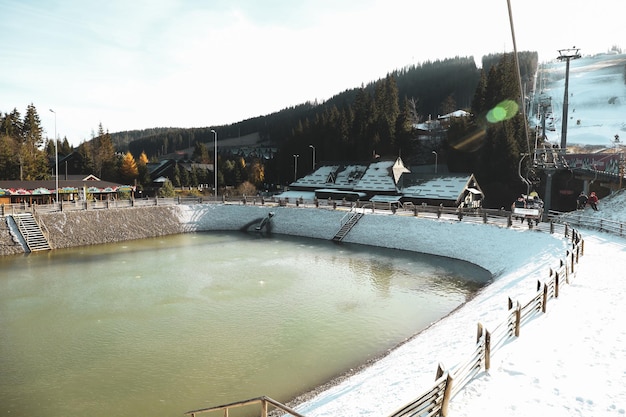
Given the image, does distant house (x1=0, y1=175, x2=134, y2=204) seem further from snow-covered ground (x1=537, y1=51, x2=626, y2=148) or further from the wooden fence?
snow-covered ground (x1=537, y1=51, x2=626, y2=148)

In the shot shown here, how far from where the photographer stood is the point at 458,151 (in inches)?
2333

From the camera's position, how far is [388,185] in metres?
48.9

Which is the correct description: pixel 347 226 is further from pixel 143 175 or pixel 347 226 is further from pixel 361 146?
pixel 143 175

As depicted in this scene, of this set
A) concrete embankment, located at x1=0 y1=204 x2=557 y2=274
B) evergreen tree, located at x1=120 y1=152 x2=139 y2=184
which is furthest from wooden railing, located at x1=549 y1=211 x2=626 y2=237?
evergreen tree, located at x1=120 y1=152 x2=139 y2=184

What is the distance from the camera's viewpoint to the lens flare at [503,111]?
180 feet

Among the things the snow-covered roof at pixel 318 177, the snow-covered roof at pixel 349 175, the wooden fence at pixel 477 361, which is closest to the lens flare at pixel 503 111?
the snow-covered roof at pixel 349 175

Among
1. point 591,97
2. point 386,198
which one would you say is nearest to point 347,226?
point 386,198

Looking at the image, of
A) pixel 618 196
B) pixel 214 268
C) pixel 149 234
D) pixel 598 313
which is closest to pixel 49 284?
pixel 214 268

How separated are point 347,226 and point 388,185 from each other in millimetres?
13941

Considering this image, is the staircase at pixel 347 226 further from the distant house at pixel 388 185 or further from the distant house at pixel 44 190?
the distant house at pixel 44 190

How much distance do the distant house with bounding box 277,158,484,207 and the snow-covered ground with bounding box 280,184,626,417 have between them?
93.1ft

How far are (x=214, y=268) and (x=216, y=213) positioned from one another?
730 inches

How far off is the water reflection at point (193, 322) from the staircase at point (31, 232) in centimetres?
242

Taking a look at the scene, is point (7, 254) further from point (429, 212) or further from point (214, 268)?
point (429, 212)
